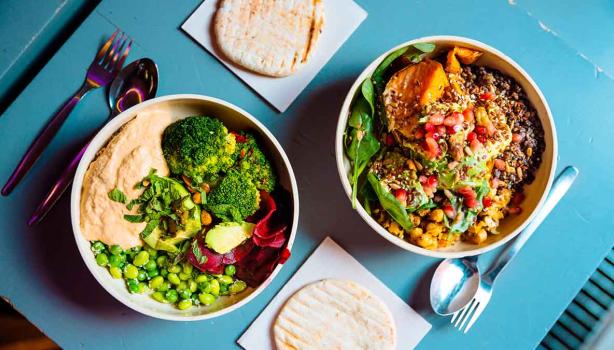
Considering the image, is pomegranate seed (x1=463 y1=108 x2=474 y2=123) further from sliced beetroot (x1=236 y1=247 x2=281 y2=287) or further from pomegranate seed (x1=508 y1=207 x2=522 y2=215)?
sliced beetroot (x1=236 y1=247 x2=281 y2=287)

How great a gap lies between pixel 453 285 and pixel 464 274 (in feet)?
0.23

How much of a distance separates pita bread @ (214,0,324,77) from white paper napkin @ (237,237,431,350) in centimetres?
80

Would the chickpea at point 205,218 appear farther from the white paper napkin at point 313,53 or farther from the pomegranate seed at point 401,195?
the pomegranate seed at point 401,195

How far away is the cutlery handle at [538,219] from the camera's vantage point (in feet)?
7.55

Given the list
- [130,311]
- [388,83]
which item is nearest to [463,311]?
[388,83]

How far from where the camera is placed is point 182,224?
2.06 meters

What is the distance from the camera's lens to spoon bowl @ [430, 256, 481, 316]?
7.59ft

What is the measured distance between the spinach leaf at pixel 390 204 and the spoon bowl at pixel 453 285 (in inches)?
13.9

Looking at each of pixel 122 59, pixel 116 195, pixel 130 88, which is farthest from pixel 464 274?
pixel 122 59

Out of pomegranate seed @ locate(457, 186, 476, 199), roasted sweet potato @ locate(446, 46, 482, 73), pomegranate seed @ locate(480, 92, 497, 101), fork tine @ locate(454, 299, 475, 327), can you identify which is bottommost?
fork tine @ locate(454, 299, 475, 327)

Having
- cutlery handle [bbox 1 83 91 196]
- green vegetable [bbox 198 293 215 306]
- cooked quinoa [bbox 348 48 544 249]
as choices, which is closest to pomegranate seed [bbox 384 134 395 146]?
cooked quinoa [bbox 348 48 544 249]

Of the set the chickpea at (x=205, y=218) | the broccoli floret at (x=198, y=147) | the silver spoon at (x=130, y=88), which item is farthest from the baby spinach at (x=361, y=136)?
the silver spoon at (x=130, y=88)

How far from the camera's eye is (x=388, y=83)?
6.82 feet

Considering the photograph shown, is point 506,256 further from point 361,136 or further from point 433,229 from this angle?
point 361,136
